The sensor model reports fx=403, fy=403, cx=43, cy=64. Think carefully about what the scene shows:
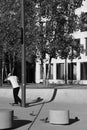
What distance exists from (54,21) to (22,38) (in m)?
12.1

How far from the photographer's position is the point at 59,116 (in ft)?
39.2

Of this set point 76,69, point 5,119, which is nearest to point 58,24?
point 5,119

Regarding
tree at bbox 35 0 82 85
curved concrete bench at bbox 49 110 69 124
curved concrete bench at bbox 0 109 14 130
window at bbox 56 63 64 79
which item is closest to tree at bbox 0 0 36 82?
tree at bbox 35 0 82 85

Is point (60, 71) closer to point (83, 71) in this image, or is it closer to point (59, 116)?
point (83, 71)

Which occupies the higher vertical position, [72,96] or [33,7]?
[33,7]

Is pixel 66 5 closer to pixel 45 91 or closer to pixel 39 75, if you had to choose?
pixel 45 91

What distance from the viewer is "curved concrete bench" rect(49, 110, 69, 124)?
11902 mm

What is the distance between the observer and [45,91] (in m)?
22.2

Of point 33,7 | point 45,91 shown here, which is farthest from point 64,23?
point 45,91

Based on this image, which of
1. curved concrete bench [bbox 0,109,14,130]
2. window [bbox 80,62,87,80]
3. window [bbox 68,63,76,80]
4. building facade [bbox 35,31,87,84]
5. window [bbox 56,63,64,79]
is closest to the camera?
curved concrete bench [bbox 0,109,14,130]

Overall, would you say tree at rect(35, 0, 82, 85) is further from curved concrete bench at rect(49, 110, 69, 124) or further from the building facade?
the building facade

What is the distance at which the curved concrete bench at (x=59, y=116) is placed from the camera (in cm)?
1190

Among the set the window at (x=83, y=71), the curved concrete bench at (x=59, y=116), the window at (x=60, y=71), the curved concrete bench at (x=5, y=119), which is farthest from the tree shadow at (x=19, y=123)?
the window at (x=60, y=71)

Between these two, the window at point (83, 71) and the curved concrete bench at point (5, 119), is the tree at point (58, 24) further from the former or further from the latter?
the window at point (83, 71)
